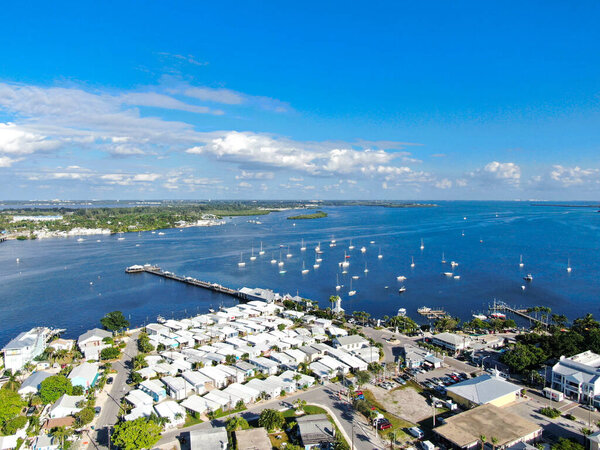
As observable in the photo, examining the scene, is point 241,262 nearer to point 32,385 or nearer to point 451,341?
point 451,341

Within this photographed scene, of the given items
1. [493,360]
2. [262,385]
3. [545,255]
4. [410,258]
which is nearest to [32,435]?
[262,385]

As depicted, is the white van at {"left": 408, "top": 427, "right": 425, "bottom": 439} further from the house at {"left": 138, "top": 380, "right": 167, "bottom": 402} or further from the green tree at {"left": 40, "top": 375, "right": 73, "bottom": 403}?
the green tree at {"left": 40, "top": 375, "right": 73, "bottom": 403}

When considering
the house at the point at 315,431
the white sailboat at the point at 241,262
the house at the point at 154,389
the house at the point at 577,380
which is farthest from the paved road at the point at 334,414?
the white sailboat at the point at 241,262

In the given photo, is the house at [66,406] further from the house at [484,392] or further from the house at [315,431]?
the house at [484,392]

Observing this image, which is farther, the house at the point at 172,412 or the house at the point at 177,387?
the house at the point at 177,387

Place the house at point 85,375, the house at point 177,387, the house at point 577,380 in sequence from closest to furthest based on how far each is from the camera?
1. the house at point 577,380
2. the house at point 177,387
3. the house at point 85,375

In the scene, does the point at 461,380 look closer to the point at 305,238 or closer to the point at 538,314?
the point at 538,314
